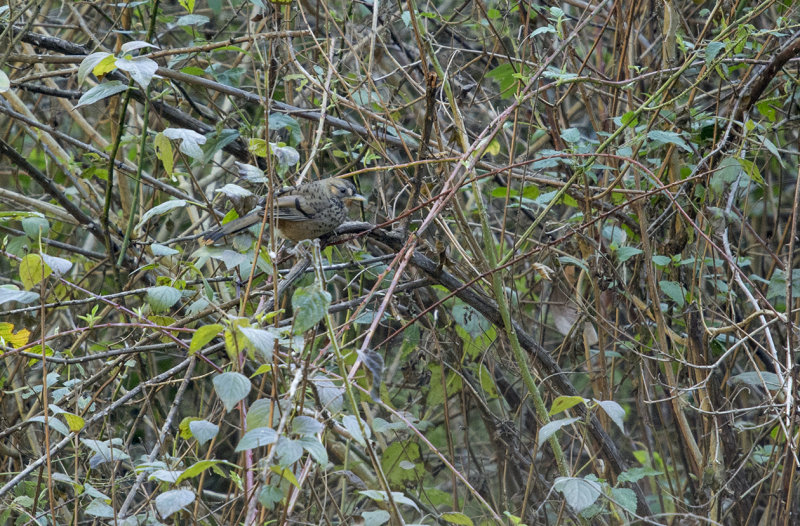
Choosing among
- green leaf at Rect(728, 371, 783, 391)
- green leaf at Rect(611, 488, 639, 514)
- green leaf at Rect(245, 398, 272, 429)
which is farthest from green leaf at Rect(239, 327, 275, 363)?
green leaf at Rect(728, 371, 783, 391)

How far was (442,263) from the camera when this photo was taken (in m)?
2.71

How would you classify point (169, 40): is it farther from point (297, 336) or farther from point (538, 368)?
point (297, 336)

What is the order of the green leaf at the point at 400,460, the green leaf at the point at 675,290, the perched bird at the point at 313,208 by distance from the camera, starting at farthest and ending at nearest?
the green leaf at the point at 400,460, the perched bird at the point at 313,208, the green leaf at the point at 675,290

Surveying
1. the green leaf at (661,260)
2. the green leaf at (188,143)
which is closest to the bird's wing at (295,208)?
the green leaf at (188,143)

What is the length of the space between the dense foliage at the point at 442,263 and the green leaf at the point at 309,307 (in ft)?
0.81

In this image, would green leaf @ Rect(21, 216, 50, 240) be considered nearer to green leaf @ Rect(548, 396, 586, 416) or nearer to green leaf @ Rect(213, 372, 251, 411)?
green leaf @ Rect(213, 372, 251, 411)

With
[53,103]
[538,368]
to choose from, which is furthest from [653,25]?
[53,103]

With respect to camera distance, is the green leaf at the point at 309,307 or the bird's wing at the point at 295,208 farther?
the bird's wing at the point at 295,208

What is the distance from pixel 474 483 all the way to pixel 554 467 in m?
0.49

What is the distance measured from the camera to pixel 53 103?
15.1 ft

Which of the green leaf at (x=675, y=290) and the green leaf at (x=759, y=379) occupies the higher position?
the green leaf at (x=675, y=290)

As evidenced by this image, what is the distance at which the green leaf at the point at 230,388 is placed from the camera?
1681mm

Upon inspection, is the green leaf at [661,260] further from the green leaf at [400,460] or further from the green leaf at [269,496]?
the green leaf at [269,496]

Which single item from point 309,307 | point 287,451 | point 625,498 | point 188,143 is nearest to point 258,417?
point 287,451
